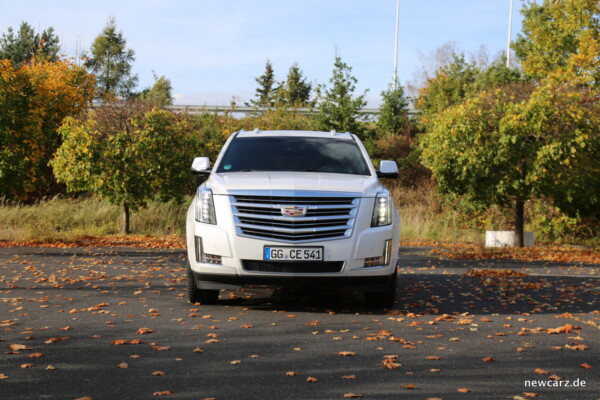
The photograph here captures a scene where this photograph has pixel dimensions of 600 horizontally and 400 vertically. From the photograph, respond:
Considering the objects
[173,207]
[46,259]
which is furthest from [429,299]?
[173,207]

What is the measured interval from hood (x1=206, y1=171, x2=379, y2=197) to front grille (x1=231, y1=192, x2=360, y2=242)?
12cm

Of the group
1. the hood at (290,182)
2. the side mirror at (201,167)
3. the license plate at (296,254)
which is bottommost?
the license plate at (296,254)

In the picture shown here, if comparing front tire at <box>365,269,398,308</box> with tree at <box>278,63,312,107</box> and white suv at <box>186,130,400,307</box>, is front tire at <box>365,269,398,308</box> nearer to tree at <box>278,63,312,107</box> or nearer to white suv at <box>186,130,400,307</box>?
white suv at <box>186,130,400,307</box>

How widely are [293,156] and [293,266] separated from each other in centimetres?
189

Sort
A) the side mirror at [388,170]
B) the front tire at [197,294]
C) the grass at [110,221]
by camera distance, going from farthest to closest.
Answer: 1. the grass at [110,221]
2. the side mirror at [388,170]
3. the front tire at [197,294]

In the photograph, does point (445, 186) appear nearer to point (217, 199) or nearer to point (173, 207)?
point (173, 207)

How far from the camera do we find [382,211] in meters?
8.14

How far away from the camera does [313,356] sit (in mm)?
5863

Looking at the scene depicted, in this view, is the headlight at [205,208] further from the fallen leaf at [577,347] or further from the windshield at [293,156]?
the fallen leaf at [577,347]

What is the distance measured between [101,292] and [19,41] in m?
53.1

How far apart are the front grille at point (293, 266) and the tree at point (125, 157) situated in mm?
13683

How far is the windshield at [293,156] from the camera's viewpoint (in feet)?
29.8

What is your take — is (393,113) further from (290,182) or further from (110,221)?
(290,182)

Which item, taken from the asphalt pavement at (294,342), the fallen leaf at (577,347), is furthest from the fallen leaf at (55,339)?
the fallen leaf at (577,347)
